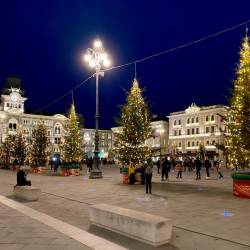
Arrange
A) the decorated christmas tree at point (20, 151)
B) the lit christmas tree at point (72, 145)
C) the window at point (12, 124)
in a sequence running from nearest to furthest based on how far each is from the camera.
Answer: the lit christmas tree at point (72, 145) < the decorated christmas tree at point (20, 151) < the window at point (12, 124)

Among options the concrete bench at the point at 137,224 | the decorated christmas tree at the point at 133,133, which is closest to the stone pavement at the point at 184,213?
the concrete bench at the point at 137,224

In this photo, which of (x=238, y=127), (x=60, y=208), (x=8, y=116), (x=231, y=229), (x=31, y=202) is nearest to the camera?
(x=231, y=229)

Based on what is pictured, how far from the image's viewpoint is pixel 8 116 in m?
105

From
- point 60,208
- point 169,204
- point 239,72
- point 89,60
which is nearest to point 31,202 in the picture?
point 60,208

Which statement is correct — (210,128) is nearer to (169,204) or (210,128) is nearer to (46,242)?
(169,204)

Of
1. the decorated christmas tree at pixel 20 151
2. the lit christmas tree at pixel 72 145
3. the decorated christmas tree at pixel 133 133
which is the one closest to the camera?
the decorated christmas tree at pixel 133 133

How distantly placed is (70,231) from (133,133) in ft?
53.5

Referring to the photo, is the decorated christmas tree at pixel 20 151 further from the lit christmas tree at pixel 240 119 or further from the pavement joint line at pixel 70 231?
the pavement joint line at pixel 70 231

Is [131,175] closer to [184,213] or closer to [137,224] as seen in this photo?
[184,213]

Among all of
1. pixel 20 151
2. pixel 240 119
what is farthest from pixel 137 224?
pixel 20 151

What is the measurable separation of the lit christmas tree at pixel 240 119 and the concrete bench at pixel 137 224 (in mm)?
9866

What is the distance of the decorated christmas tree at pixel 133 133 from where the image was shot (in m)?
25.1

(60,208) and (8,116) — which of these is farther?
(8,116)

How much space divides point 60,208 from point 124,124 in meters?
12.9
